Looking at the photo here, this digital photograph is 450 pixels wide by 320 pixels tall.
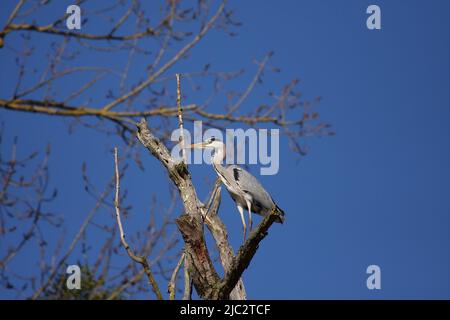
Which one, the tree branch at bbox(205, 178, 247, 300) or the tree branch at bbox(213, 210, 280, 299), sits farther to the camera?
the tree branch at bbox(205, 178, 247, 300)

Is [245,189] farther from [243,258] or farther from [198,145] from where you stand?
[243,258]

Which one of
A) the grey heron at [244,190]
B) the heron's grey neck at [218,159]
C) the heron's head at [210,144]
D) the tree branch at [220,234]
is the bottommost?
the tree branch at [220,234]

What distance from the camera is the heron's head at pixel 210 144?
9.81 meters

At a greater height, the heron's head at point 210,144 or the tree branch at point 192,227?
the heron's head at point 210,144

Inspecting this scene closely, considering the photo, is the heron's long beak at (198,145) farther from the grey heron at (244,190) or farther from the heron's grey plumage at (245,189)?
the heron's grey plumage at (245,189)

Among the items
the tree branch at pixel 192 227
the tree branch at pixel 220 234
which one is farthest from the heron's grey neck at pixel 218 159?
the tree branch at pixel 192 227

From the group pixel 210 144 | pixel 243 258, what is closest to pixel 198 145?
pixel 210 144

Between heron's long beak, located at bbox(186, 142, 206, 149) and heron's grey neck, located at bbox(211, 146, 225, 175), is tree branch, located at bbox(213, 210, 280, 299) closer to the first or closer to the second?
heron's grey neck, located at bbox(211, 146, 225, 175)

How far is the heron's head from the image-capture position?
9811 millimetres

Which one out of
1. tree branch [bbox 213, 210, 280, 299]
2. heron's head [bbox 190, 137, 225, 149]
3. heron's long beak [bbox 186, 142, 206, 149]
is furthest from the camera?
heron's long beak [bbox 186, 142, 206, 149]

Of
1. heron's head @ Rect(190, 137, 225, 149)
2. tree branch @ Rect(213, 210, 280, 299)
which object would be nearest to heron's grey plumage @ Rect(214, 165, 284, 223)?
heron's head @ Rect(190, 137, 225, 149)

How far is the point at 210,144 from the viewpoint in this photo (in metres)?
9.92
